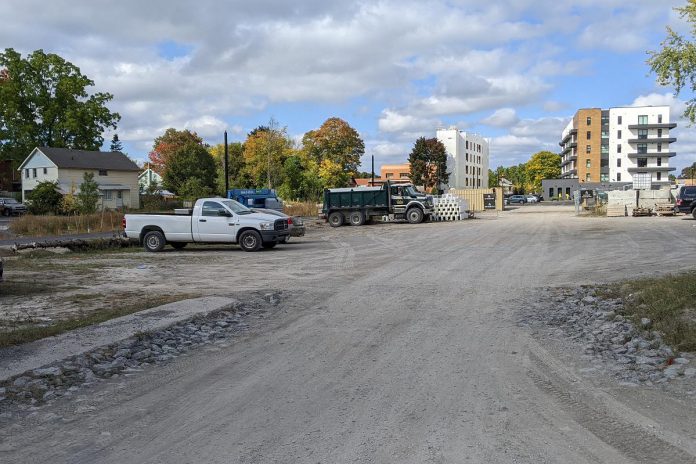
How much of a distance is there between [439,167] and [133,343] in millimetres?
93050

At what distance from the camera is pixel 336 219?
38750 mm

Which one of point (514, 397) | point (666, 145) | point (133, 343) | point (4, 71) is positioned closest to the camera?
point (514, 397)

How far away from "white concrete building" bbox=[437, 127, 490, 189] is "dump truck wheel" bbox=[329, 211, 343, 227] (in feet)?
233

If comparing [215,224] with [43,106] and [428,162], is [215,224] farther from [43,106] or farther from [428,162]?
[428,162]

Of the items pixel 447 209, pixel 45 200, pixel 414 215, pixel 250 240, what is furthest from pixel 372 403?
pixel 45 200

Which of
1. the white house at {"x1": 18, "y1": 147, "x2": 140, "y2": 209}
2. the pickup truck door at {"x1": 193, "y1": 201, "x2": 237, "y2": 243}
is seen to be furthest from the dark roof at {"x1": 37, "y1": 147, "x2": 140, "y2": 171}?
the pickup truck door at {"x1": 193, "y1": 201, "x2": 237, "y2": 243}

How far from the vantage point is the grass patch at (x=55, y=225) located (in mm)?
30328

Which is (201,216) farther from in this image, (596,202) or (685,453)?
(596,202)

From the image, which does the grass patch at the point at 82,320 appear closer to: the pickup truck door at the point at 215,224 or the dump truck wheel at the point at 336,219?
the pickup truck door at the point at 215,224

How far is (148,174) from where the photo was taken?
98.7 metres

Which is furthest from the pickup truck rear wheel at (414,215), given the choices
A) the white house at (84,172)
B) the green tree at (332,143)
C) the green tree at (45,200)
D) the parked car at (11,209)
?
the green tree at (332,143)

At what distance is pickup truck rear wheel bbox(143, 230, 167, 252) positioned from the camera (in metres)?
22.1

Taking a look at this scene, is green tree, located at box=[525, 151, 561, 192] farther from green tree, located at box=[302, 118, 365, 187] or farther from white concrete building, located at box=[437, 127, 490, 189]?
green tree, located at box=[302, 118, 365, 187]

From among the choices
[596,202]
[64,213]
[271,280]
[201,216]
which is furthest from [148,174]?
[271,280]
